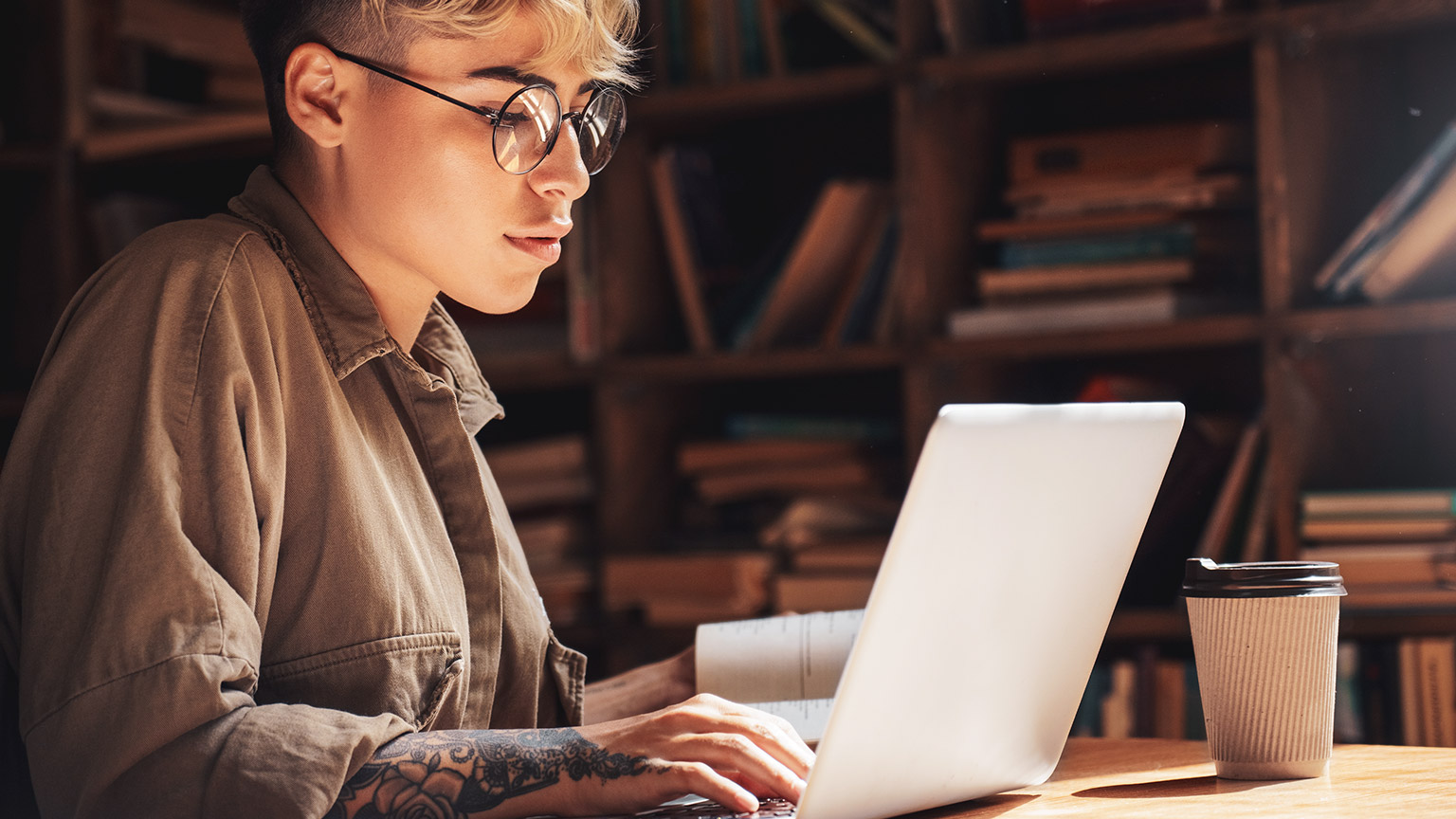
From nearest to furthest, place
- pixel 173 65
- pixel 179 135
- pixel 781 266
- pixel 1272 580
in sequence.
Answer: pixel 1272 580 < pixel 781 266 < pixel 179 135 < pixel 173 65

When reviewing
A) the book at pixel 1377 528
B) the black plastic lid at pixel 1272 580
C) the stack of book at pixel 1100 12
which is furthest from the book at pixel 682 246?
the black plastic lid at pixel 1272 580

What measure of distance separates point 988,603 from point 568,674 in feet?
2.05

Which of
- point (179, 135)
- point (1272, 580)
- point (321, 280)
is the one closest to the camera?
point (1272, 580)

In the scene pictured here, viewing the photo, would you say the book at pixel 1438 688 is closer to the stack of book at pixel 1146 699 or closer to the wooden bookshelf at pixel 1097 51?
the stack of book at pixel 1146 699

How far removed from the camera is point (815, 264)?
7.75ft

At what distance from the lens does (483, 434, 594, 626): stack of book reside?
2414mm

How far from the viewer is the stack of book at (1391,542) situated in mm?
1894

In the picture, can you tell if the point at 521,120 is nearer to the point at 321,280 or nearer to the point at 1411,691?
the point at 321,280

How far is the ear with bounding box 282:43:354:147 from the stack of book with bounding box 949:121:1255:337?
4.03 ft

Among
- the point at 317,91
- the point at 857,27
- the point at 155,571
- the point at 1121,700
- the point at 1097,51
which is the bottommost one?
the point at 1121,700

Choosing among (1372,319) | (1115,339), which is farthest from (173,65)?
(1372,319)

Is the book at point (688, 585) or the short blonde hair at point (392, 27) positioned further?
the book at point (688, 585)

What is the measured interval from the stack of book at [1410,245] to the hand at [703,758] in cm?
141

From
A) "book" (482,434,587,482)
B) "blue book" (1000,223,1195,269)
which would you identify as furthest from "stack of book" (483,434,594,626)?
"blue book" (1000,223,1195,269)
